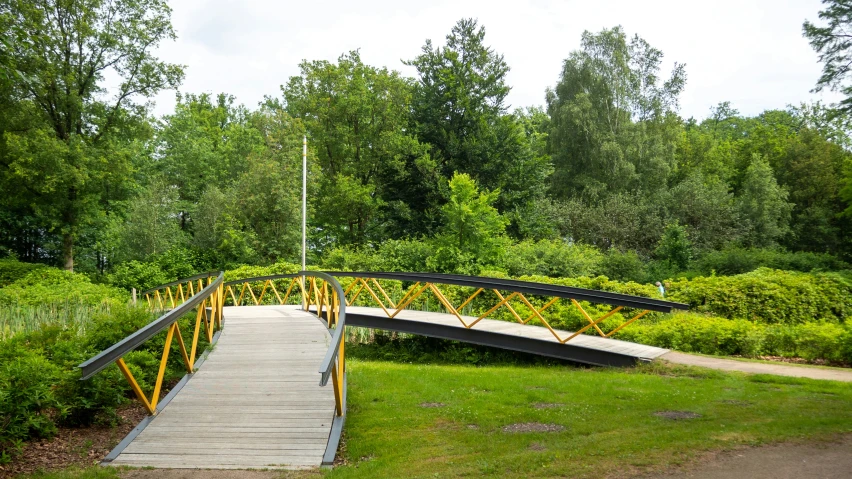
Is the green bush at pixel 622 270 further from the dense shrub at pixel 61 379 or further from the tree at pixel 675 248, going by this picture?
the dense shrub at pixel 61 379

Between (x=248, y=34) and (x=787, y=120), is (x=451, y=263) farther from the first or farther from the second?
(x=787, y=120)

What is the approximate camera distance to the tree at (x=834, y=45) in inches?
878

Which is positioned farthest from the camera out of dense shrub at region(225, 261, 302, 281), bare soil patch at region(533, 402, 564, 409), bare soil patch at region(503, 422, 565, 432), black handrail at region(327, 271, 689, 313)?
dense shrub at region(225, 261, 302, 281)

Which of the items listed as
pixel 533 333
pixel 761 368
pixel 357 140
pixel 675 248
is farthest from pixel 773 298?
pixel 357 140

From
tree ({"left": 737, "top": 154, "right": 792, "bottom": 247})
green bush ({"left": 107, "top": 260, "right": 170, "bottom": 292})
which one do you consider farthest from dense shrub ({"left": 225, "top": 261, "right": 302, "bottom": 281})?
tree ({"left": 737, "top": 154, "right": 792, "bottom": 247})

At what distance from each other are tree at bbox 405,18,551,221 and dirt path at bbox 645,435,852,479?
2367cm

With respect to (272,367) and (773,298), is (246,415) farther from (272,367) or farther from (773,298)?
(773,298)

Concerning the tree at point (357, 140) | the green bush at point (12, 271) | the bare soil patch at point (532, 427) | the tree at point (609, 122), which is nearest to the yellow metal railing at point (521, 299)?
the bare soil patch at point (532, 427)

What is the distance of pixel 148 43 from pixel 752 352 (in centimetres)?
2634

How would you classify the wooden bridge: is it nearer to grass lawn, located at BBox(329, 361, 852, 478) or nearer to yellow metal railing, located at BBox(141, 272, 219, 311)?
grass lawn, located at BBox(329, 361, 852, 478)

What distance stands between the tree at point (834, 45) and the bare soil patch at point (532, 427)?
78.0 ft

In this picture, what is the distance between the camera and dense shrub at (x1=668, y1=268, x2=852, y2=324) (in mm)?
14523

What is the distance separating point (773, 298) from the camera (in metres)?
14.7

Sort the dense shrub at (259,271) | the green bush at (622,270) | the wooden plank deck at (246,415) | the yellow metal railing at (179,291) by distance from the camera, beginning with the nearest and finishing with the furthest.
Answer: the wooden plank deck at (246,415) < the yellow metal railing at (179,291) < the green bush at (622,270) < the dense shrub at (259,271)
